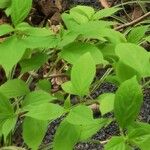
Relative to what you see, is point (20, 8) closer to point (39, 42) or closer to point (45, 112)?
point (39, 42)

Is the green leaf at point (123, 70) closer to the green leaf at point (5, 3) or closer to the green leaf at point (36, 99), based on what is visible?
the green leaf at point (36, 99)

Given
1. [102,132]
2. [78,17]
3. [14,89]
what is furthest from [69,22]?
[102,132]

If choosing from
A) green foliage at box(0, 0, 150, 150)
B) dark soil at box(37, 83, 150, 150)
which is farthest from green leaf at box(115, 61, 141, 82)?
dark soil at box(37, 83, 150, 150)

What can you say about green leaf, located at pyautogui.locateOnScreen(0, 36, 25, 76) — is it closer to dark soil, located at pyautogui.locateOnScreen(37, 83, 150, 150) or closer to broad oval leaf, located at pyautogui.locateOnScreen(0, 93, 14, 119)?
broad oval leaf, located at pyautogui.locateOnScreen(0, 93, 14, 119)

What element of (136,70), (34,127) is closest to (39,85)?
(34,127)

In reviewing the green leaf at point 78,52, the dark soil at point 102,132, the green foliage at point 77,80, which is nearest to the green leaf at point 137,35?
the green foliage at point 77,80

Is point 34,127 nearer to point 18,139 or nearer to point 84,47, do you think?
point 84,47

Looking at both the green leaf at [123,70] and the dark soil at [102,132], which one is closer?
the green leaf at [123,70]
